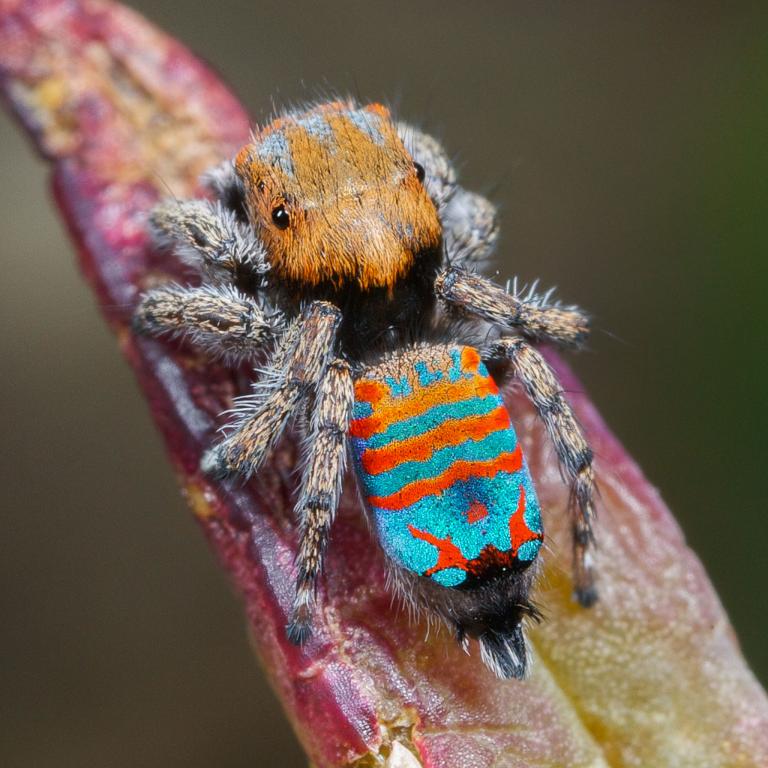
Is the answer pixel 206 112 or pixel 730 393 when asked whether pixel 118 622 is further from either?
pixel 730 393

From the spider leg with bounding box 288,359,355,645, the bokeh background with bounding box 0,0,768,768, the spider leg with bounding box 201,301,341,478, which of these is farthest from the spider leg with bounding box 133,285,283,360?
the bokeh background with bounding box 0,0,768,768

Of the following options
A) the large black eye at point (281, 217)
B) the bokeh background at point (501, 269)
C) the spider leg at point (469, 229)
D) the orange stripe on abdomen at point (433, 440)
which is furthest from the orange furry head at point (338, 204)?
the bokeh background at point (501, 269)

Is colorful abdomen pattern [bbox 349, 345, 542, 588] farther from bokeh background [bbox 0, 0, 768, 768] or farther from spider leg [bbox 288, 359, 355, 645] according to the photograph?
bokeh background [bbox 0, 0, 768, 768]

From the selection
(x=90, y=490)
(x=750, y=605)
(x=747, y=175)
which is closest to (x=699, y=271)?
(x=747, y=175)

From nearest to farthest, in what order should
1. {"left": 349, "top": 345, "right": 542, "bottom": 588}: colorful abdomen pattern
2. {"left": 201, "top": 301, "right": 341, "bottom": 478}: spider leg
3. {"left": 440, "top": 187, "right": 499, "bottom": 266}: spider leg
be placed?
{"left": 349, "top": 345, "right": 542, "bottom": 588}: colorful abdomen pattern < {"left": 201, "top": 301, "right": 341, "bottom": 478}: spider leg < {"left": 440, "top": 187, "right": 499, "bottom": 266}: spider leg

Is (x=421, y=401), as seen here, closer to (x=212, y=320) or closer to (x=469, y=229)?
(x=212, y=320)
